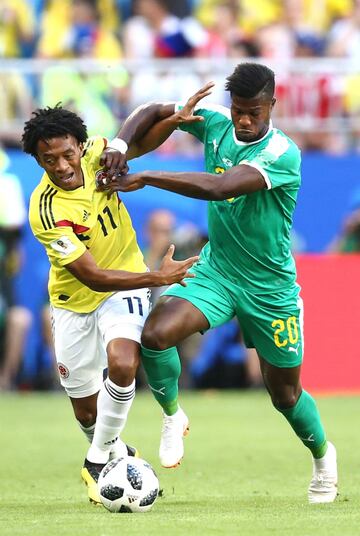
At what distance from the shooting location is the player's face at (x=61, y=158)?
8102 mm

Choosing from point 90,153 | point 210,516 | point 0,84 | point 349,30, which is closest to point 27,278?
point 0,84

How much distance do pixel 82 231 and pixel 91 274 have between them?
18.6 inches

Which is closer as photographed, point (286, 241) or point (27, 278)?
point (286, 241)

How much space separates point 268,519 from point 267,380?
124cm

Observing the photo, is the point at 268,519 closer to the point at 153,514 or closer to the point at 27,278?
the point at 153,514

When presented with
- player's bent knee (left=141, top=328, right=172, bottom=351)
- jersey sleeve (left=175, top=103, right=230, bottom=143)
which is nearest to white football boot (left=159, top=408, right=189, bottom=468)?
player's bent knee (left=141, top=328, right=172, bottom=351)

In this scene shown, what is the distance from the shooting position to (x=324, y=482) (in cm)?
840

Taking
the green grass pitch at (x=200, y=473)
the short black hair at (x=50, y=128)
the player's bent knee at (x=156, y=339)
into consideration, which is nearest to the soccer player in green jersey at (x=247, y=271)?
the player's bent knee at (x=156, y=339)

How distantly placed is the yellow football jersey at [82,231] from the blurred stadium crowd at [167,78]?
7450 millimetres

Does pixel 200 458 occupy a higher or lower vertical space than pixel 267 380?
lower

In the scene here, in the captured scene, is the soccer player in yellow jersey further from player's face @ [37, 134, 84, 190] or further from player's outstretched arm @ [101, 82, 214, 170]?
player's outstretched arm @ [101, 82, 214, 170]

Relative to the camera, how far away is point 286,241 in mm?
8398

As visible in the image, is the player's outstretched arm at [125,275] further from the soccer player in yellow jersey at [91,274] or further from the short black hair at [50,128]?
the short black hair at [50,128]

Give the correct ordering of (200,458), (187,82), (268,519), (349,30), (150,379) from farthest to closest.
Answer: (349,30) < (187,82) < (200,458) < (150,379) < (268,519)
